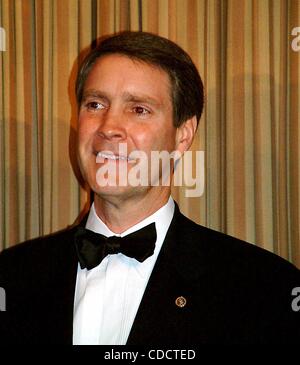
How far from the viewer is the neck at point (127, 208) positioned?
146 cm

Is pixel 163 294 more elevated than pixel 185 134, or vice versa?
pixel 185 134

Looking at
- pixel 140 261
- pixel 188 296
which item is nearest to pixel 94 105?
pixel 140 261

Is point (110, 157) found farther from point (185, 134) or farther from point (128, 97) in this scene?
point (185, 134)

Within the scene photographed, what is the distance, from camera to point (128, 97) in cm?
141

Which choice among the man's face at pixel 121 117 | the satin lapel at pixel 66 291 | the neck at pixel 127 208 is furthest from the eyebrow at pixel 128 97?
the satin lapel at pixel 66 291

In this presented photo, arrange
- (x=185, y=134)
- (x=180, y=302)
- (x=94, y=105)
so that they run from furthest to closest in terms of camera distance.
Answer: (x=185, y=134) → (x=94, y=105) → (x=180, y=302)

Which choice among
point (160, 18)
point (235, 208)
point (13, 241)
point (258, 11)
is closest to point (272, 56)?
point (258, 11)

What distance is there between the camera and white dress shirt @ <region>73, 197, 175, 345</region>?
1.37 metres

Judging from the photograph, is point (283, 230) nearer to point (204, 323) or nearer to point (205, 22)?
point (204, 323)

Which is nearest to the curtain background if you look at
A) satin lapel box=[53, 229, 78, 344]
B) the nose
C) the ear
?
the ear

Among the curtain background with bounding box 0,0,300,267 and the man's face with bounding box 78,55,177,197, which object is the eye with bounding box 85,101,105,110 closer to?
the man's face with bounding box 78,55,177,197

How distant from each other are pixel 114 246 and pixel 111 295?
4.8 inches

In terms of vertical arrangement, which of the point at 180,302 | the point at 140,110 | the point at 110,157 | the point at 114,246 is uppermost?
the point at 140,110
